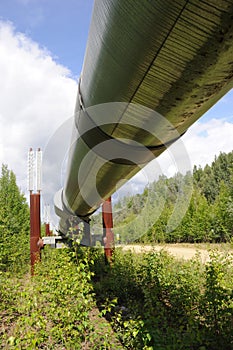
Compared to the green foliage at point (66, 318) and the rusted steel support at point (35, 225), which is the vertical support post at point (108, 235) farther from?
the green foliage at point (66, 318)

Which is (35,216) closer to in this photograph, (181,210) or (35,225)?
(35,225)

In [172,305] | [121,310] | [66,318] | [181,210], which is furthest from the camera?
[172,305]

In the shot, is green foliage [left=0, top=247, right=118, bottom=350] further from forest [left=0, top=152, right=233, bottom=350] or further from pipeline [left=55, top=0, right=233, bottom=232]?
pipeline [left=55, top=0, right=233, bottom=232]

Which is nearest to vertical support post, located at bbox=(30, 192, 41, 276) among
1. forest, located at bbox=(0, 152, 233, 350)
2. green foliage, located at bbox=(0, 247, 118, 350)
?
forest, located at bbox=(0, 152, 233, 350)

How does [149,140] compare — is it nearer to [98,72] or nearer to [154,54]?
[98,72]

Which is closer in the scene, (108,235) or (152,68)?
(152,68)

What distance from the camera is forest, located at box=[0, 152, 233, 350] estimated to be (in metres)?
2.25

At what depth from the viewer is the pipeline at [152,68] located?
27.4 inches

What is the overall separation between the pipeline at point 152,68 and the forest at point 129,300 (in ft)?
2.01

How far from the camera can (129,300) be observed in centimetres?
420

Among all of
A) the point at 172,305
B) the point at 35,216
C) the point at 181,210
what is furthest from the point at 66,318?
the point at 35,216

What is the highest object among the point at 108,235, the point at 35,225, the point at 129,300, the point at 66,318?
the point at 35,225

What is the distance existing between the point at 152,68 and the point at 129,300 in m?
3.90

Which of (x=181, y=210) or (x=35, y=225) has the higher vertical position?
(x=35, y=225)
